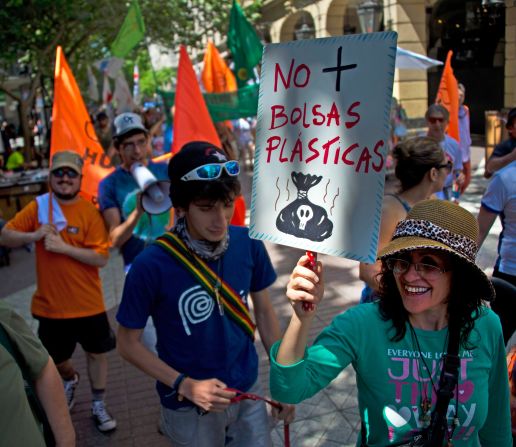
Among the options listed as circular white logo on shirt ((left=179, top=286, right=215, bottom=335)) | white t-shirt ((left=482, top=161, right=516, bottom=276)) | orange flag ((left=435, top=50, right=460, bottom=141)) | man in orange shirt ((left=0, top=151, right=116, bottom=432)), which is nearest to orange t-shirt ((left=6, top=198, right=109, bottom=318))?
man in orange shirt ((left=0, top=151, right=116, bottom=432))

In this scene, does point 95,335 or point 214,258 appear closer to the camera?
point 214,258

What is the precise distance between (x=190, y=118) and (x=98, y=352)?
2.01 m

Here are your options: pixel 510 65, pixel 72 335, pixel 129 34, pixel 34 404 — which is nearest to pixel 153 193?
pixel 72 335

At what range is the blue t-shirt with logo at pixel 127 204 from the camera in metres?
3.95

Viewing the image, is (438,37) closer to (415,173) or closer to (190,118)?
(190,118)

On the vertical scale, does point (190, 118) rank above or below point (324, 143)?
below

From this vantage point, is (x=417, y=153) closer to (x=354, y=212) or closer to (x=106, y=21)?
(x=354, y=212)

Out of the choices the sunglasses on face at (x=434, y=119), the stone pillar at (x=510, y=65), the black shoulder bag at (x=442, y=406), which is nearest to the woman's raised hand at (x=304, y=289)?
the black shoulder bag at (x=442, y=406)

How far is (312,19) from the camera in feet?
67.0

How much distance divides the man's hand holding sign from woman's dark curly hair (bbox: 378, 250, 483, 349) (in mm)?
328

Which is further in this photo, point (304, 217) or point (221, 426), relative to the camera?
point (221, 426)

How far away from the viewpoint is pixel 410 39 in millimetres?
15766

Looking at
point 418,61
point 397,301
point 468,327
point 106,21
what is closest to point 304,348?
point 397,301

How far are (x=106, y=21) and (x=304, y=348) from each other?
15.3 meters
